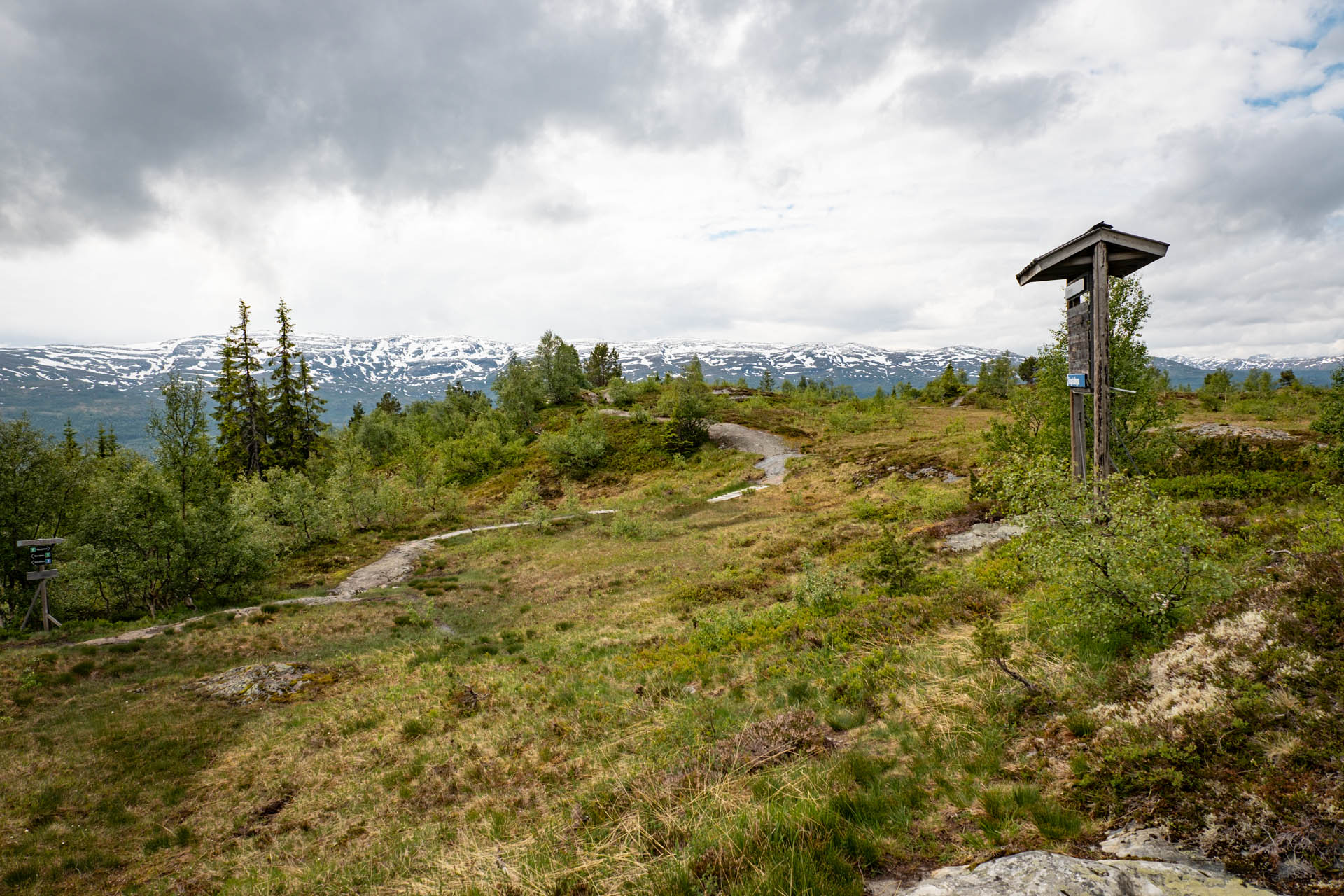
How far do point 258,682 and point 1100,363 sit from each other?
78.2 feet

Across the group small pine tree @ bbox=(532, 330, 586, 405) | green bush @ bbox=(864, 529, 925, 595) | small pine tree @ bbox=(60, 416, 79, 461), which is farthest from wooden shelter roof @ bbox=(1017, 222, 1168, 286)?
small pine tree @ bbox=(532, 330, 586, 405)

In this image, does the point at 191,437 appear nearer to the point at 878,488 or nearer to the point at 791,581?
the point at 791,581

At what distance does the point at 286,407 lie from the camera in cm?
5347

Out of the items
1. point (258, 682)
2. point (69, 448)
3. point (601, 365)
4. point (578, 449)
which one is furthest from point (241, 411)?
point (601, 365)

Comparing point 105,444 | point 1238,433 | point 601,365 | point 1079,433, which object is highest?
point 601,365

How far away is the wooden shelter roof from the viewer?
32.1ft

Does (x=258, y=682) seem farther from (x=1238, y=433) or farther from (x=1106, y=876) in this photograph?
(x=1238, y=433)

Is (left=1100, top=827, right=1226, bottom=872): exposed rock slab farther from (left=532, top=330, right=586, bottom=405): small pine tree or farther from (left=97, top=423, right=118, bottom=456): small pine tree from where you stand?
(left=532, top=330, right=586, bottom=405): small pine tree

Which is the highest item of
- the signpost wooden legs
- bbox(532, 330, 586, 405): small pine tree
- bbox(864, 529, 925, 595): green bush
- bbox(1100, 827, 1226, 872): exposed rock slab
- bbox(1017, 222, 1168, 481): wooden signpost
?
bbox(532, 330, 586, 405): small pine tree

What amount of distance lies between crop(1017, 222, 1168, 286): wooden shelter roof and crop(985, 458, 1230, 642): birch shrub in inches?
186

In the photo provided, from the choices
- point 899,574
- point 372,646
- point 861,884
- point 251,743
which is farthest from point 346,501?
point 861,884

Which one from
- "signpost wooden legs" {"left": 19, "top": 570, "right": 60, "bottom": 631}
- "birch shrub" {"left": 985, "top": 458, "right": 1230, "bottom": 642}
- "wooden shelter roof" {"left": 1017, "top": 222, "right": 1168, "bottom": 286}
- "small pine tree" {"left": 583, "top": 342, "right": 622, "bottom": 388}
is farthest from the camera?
"small pine tree" {"left": 583, "top": 342, "right": 622, "bottom": 388}

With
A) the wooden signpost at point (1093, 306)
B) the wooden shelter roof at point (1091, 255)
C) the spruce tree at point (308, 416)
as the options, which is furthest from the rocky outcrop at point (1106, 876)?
the spruce tree at point (308, 416)

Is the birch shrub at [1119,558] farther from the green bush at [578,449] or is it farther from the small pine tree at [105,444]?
the small pine tree at [105,444]
